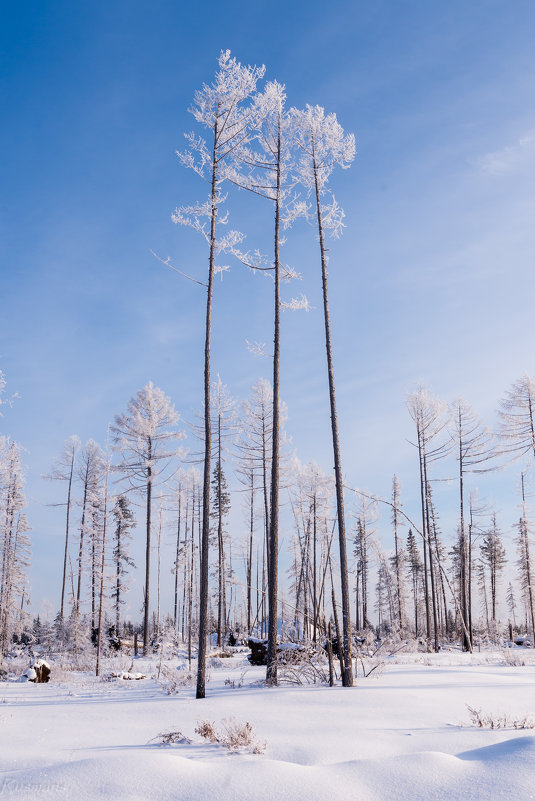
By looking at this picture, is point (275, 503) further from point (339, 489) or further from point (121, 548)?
point (121, 548)

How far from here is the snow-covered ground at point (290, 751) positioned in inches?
135

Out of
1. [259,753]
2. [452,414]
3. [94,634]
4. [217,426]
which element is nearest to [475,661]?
[452,414]

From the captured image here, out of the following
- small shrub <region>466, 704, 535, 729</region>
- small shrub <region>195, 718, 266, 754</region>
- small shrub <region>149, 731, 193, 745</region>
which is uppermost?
small shrub <region>195, 718, 266, 754</region>

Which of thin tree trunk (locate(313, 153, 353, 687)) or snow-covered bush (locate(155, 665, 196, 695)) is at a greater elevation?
thin tree trunk (locate(313, 153, 353, 687))

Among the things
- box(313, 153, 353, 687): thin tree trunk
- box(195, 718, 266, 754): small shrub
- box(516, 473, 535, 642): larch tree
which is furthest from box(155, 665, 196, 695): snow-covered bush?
box(516, 473, 535, 642): larch tree

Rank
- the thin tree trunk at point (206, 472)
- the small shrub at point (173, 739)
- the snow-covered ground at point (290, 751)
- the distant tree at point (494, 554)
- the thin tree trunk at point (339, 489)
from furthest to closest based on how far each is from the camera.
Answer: the distant tree at point (494, 554) → the thin tree trunk at point (339, 489) → the thin tree trunk at point (206, 472) → the small shrub at point (173, 739) → the snow-covered ground at point (290, 751)

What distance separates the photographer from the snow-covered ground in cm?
343

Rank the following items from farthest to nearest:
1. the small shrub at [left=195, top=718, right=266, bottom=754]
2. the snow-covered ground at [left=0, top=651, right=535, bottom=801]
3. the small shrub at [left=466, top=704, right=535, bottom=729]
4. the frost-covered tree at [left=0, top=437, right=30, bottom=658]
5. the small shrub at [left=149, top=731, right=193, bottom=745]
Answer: the frost-covered tree at [left=0, top=437, right=30, bottom=658] → the small shrub at [left=466, top=704, right=535, bottom=729] → the small shrub at [left=149, top=731, right=193, bottom=745] → the small shrub at [left=195, top=718, right=266, bottom=754] → the snow-covered ground at [left=0, top=651, right=535, bottom=801]

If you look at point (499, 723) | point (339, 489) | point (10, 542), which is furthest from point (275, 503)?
point (10, 542)

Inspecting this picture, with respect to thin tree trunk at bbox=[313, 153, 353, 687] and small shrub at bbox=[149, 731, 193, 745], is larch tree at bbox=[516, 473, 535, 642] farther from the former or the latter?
small shrub at bbox=[149, 731, 193, 745]

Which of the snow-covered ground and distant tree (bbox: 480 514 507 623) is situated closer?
the snow-covered ground

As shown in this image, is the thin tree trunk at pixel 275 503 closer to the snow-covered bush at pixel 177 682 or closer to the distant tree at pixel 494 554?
the snow-covered bush at pixel 177 682

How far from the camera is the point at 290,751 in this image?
4.60 metres

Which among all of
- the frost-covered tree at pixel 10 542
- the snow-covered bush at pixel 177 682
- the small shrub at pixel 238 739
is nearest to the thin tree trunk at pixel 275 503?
the snow-covered bush at pixel 177 682
